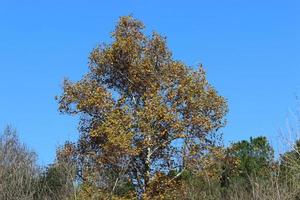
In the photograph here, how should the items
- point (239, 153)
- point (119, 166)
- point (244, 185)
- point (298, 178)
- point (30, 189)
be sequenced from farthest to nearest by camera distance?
1. point (239, 153)
2. point (30, 189)
3. point (244, 185)
4. point (119, 166)
5. point (298, 178)

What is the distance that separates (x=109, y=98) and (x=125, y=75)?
4.38 ft

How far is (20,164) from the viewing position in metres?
36.4

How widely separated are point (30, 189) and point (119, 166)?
8526 millimetres

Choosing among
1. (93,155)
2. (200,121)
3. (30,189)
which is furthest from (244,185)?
(30,189)

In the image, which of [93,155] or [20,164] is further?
[20,164]

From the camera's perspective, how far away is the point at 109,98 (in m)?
28.8

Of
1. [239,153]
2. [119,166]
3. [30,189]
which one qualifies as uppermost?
[239,153]

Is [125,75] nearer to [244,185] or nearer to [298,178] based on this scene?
[244,185]

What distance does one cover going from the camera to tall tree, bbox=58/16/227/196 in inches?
1083

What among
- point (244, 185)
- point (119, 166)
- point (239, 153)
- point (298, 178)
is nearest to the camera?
point (298, 178)

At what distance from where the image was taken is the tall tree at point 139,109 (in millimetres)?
27500

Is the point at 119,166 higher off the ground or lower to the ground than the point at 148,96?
lower

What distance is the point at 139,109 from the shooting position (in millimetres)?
28094

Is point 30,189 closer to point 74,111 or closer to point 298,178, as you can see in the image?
point 74,111
